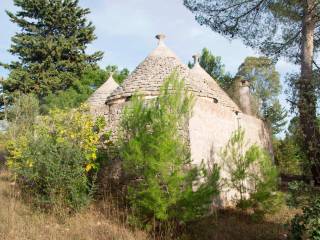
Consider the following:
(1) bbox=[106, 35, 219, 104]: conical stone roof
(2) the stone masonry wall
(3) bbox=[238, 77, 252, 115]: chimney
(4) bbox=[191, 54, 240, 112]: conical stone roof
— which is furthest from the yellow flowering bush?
(3) bbox=[238, 77, 252, 115]: chimney

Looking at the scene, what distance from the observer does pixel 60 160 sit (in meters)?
8.11

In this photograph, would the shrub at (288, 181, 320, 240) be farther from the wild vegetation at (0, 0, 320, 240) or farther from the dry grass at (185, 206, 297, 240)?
the dry grass at (185, 206, 297, 240)

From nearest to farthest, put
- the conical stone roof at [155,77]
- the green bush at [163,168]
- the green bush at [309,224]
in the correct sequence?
the green bush at [309,224] → the green bush at [163,168] → the conical stone roof at [155,77]

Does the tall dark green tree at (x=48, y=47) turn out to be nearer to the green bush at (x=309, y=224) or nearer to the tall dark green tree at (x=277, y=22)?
the tall dark green tree at (x=277, y=22)

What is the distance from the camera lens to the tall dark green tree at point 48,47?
24.7 metres

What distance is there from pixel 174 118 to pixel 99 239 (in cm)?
272

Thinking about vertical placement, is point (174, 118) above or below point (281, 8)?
below

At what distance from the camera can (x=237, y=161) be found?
9727 millimetres

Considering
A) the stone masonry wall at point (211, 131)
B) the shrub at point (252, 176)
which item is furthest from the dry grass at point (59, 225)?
the shrub at point (252, 176)

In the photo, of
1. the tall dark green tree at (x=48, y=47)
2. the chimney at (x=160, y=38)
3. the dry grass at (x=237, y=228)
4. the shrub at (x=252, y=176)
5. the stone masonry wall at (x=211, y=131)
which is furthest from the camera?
the tall dark green tree at (x=48, y=47)

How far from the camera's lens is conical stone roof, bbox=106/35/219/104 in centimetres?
1108

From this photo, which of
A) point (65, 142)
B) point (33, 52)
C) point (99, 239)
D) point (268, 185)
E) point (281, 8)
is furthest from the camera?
point (33, 52)

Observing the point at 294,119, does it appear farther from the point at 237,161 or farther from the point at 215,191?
the point at 215,191

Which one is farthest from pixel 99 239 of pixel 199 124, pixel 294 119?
pixel 294 119
